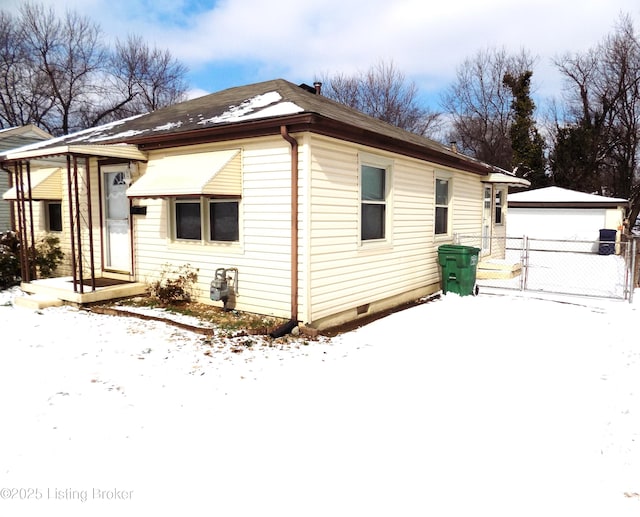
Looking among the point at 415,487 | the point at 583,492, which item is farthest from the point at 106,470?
the point at 583,492

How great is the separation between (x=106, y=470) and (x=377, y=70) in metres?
36.0

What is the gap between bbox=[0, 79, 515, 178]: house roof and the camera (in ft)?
19.9

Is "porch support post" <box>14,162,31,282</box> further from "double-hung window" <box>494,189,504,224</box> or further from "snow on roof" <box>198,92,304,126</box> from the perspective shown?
"double-hung window" <box>494,189,504,224</box>

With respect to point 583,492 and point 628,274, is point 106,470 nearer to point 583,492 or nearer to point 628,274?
point 583,492

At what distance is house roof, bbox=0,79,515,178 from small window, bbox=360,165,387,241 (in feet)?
1.64

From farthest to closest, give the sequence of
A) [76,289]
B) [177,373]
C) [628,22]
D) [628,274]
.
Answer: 1. [628,22]
2. [628,274]
3. [76,289]
4. [177,373]

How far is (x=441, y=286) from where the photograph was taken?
396 inches

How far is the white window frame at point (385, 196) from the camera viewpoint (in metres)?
7.18

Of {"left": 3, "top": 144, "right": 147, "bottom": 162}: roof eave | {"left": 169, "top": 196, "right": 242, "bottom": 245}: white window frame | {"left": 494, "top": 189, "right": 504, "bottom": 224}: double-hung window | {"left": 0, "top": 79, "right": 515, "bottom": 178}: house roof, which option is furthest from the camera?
{"left": 494, "top": 189, "right": 504, "bottom": 224}: double-hung window

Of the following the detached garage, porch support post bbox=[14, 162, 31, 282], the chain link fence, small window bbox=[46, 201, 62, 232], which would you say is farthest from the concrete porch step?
the detached garage

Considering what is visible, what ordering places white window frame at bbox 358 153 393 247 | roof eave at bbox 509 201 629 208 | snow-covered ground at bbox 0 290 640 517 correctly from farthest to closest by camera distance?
1. roof eave at bbox 509 201 629 208
2. white window frame at bbox 358 153 393 247
3. snow-covered ground at bbox 0 290 640 517

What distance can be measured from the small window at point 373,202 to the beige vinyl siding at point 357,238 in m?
0.16

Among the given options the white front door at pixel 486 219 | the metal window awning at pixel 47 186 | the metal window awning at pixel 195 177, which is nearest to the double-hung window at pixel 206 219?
the metal window awning at pixel 195 177

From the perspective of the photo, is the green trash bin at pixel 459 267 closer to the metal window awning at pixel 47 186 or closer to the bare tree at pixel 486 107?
the metal window awning at pixel 47 186
